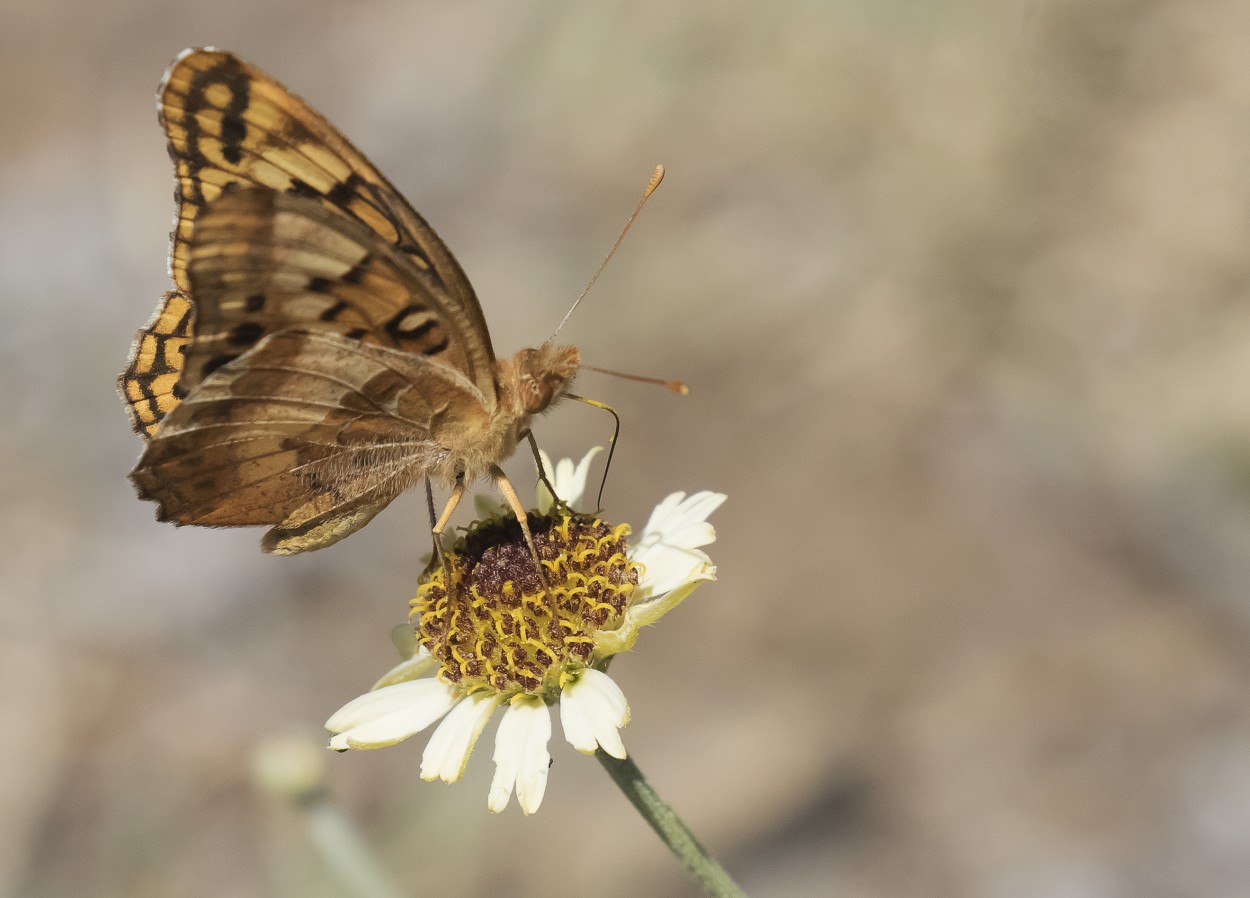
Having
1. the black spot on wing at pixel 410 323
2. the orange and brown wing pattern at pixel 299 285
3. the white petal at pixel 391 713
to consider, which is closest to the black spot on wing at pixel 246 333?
the orange and brown wing pattern at pixel 299 285

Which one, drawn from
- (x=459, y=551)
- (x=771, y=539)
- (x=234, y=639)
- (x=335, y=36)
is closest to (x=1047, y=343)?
(x=771, y=539)

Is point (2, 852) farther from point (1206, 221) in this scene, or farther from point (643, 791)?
point (1206, 221)

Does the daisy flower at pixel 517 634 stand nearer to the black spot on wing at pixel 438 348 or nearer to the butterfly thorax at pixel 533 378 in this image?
the butterfly thorax at pixel 533 378

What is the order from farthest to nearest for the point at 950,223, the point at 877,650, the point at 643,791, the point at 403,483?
the point at 950,223 < the point at 877,650 < the point at 403,483 < the point at 643,791

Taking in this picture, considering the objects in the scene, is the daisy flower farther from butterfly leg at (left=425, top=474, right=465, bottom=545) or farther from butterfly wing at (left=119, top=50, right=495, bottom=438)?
butterfly wing at (left=119, top=50, right=495, bottom=438)

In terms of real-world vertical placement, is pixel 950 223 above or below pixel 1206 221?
above

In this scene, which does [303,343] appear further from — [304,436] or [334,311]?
[304,436]

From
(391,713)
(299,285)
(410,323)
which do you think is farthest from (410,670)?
(299,285)
